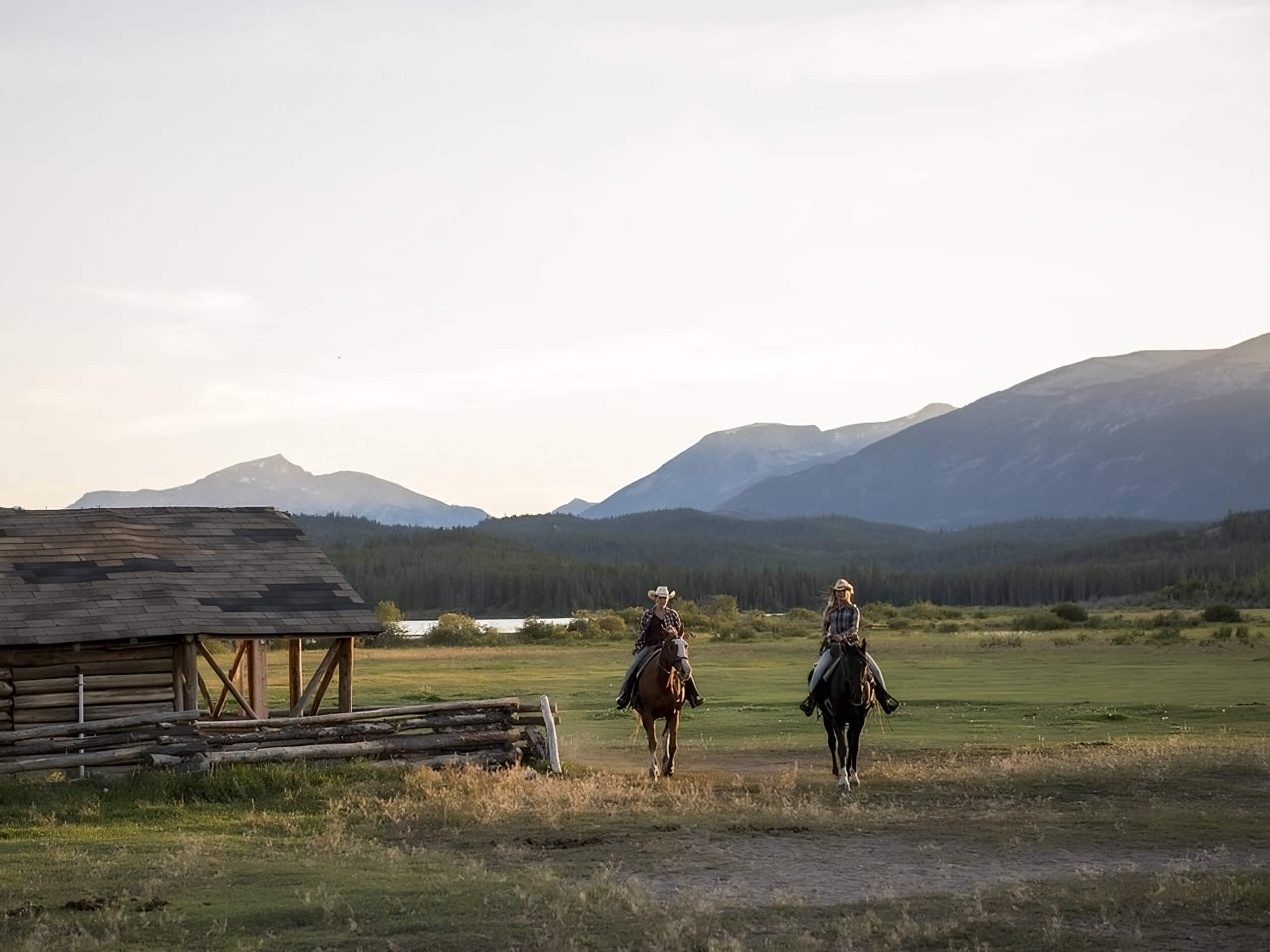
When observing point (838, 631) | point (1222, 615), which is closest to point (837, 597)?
point (838, 631)

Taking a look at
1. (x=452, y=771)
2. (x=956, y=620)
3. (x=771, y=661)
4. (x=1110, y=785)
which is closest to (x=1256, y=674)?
(x=771, y=661)

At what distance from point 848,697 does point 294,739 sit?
26.1 ft

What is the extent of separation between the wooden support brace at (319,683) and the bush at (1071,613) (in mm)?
67260

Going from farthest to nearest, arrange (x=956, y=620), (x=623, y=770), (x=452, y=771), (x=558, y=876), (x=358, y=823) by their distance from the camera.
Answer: (x=956, y=620) < (x=623, y=770) < (x=452, y=771) < (x=358, y=823) < (x=558, y=876)

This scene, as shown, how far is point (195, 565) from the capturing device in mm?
25766

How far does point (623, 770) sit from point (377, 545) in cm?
16884

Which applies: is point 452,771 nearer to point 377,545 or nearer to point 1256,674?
point 1256,674

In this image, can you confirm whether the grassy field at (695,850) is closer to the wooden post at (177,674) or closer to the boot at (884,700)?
the boot at (884,700)

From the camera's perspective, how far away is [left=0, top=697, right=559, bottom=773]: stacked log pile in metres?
20.8

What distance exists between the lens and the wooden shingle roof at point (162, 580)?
23031 mm

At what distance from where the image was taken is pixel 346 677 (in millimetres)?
25312

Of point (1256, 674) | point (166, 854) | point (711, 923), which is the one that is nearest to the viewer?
point (711, 923)

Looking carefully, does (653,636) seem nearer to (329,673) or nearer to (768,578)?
(329,673)

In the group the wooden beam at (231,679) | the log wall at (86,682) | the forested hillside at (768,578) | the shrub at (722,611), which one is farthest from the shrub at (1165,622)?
the log wall at (86,682)
